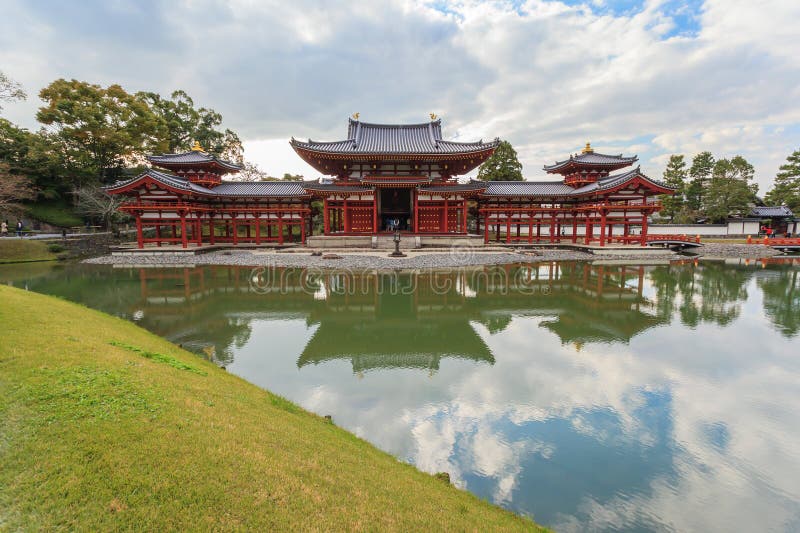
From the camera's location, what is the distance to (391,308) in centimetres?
965

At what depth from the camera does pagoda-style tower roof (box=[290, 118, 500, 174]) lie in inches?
853

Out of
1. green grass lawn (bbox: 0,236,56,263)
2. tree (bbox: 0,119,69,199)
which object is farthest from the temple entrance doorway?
tree (bbox: 0,119,69,199)

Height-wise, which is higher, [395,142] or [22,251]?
[395,142]

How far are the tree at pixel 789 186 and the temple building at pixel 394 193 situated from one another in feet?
64.9

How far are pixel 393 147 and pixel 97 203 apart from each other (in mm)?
23647

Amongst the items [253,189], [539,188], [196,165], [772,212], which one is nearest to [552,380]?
[539,188]

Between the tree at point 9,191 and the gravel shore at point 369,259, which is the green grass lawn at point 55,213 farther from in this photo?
the gravel shore at point 369,259

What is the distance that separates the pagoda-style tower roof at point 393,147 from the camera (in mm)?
21656

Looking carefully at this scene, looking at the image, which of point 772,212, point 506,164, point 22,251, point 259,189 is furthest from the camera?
point 506,164

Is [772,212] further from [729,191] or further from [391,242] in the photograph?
[391,242]

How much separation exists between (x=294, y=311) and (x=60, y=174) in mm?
32100

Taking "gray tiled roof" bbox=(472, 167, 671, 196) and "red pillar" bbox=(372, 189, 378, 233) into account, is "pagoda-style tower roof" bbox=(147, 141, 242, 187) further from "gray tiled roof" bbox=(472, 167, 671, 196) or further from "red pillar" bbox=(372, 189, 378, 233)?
"gray tiled roof" bbox=(472, 167, 671, 196)

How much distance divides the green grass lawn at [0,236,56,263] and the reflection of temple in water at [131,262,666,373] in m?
10.9

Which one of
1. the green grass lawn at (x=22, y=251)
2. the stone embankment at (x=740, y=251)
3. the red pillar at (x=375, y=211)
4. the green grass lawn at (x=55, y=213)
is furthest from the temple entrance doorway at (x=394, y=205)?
the green grass lawn at (x=55, y=213)
